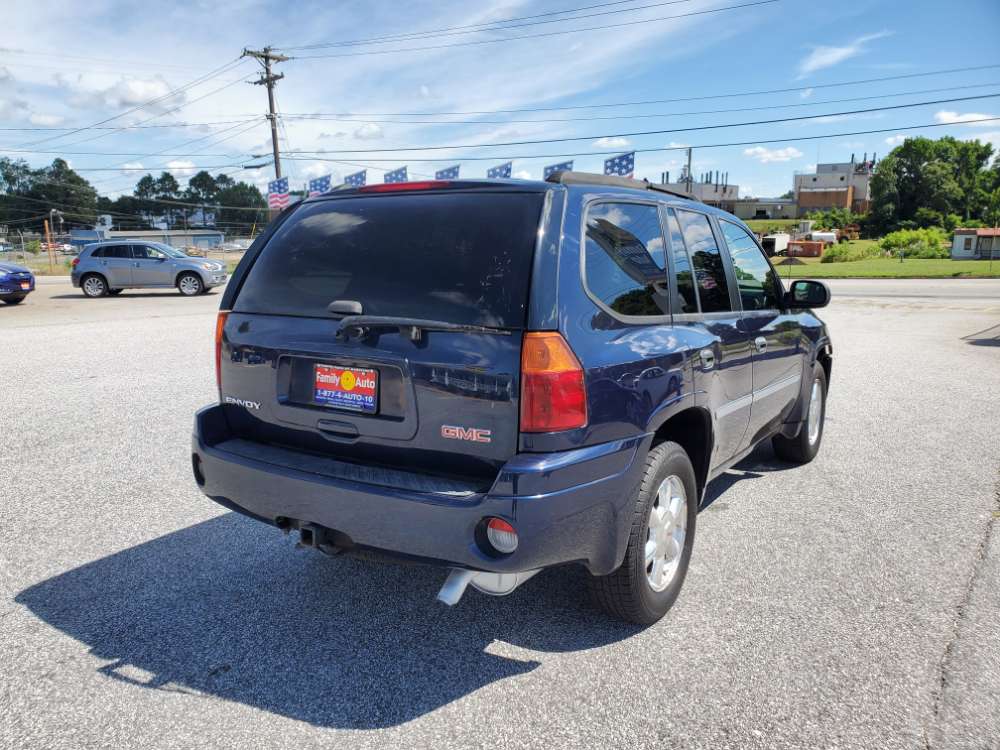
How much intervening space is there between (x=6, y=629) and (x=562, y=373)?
2.57m

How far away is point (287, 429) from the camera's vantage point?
3.09m

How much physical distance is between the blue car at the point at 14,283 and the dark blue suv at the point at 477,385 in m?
18.6

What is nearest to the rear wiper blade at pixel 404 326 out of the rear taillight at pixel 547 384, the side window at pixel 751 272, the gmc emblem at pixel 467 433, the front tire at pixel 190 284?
the rear taillight at pixel 547 384

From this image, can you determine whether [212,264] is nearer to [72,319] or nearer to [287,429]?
[72,319]

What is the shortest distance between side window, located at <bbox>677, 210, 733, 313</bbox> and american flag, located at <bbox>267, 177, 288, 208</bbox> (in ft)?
121

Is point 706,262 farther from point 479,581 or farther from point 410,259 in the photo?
point 479,581

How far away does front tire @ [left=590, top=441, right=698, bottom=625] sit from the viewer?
2893 millimetres

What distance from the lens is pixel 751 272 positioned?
4.47 m

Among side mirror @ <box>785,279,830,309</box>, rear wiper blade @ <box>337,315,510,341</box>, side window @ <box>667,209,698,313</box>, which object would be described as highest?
side window @ <box>667,209,698,313</box>

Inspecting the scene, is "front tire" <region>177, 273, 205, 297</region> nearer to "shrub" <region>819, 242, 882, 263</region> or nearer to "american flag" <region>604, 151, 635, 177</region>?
"american flag" <region>604, 151, 635, 177</region>

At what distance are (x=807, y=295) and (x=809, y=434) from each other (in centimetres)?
114

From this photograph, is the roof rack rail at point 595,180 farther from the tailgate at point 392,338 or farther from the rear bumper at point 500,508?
the rear bumper at point 500,508

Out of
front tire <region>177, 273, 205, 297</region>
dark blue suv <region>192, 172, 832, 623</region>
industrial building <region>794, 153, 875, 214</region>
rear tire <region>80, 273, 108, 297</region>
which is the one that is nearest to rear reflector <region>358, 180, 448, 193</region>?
dark blue suv <region>192, 172, 832, 623</region>

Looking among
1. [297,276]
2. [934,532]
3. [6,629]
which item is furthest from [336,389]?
[934,532]
